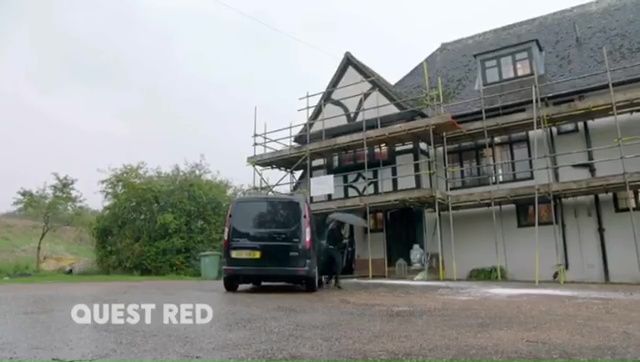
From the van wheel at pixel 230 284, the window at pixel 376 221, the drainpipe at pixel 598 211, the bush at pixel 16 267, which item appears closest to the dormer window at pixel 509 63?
the drainpipe at pixel 598 211

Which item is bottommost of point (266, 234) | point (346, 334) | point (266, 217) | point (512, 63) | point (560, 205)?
point (346, 334)

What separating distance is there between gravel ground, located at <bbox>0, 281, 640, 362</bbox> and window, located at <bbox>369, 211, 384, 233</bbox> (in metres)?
11.8

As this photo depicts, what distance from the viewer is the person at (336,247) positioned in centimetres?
1145

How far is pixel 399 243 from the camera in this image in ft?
62.4

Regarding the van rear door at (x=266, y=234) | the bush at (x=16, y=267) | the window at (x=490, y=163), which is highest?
the window at (x=490, y=163)

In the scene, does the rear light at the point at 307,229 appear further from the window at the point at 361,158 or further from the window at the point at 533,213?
the window at the point at 533,213

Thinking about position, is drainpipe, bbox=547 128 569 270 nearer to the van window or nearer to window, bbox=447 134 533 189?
window, bbox=447 134 533 189

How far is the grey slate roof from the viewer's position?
55.0ft

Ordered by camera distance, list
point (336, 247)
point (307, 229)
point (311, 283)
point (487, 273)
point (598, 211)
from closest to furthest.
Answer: point (307, 229) → point (311, 283) → point (336, 247) → point (598, 211) → point (487, 273)

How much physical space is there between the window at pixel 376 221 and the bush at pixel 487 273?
4004mm

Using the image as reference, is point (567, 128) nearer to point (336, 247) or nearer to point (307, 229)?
point (336, 247)

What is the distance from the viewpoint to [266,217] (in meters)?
9.55

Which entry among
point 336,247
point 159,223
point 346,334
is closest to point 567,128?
point 336,247

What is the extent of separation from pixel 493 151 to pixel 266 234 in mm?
11415
